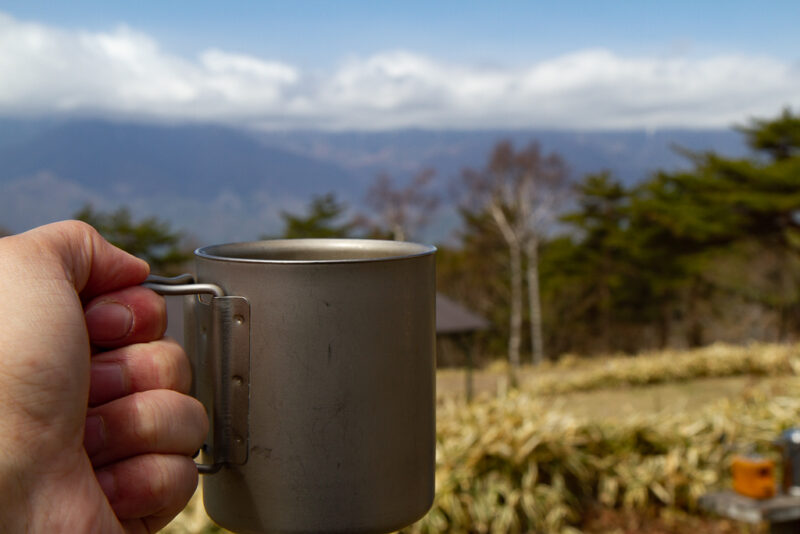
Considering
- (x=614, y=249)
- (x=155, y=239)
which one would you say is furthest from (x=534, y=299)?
(x=155, y=239)

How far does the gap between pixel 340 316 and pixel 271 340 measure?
70mm

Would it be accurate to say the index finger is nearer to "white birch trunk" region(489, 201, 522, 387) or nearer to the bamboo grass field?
the bamboo grass field

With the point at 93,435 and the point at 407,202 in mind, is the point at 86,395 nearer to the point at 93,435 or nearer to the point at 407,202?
the point at 93,435

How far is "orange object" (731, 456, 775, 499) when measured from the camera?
408cm

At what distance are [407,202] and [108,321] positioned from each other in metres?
27.0

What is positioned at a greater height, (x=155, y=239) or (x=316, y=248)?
(x=316, y=248)

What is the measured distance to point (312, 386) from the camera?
2.35 feet

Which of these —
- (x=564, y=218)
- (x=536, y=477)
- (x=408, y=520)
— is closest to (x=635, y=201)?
(x=564, y=218)

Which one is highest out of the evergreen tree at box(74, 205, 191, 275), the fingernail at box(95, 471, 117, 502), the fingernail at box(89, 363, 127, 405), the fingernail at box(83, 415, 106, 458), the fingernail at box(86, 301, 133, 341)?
the fingernail at box(86, 301, 133, 341)

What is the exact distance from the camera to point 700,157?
2242cm

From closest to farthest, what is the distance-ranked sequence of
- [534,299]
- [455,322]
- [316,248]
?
[316,248] < [455,322] < [534,299]

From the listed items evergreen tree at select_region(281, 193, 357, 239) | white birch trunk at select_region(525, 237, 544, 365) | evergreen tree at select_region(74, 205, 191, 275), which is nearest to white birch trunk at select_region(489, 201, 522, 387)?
white birch trunk at select_region(525, 237, 544, 365)

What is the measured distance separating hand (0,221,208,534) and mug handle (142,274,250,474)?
20mm

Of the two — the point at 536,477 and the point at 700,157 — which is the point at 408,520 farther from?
the point at 700,157
